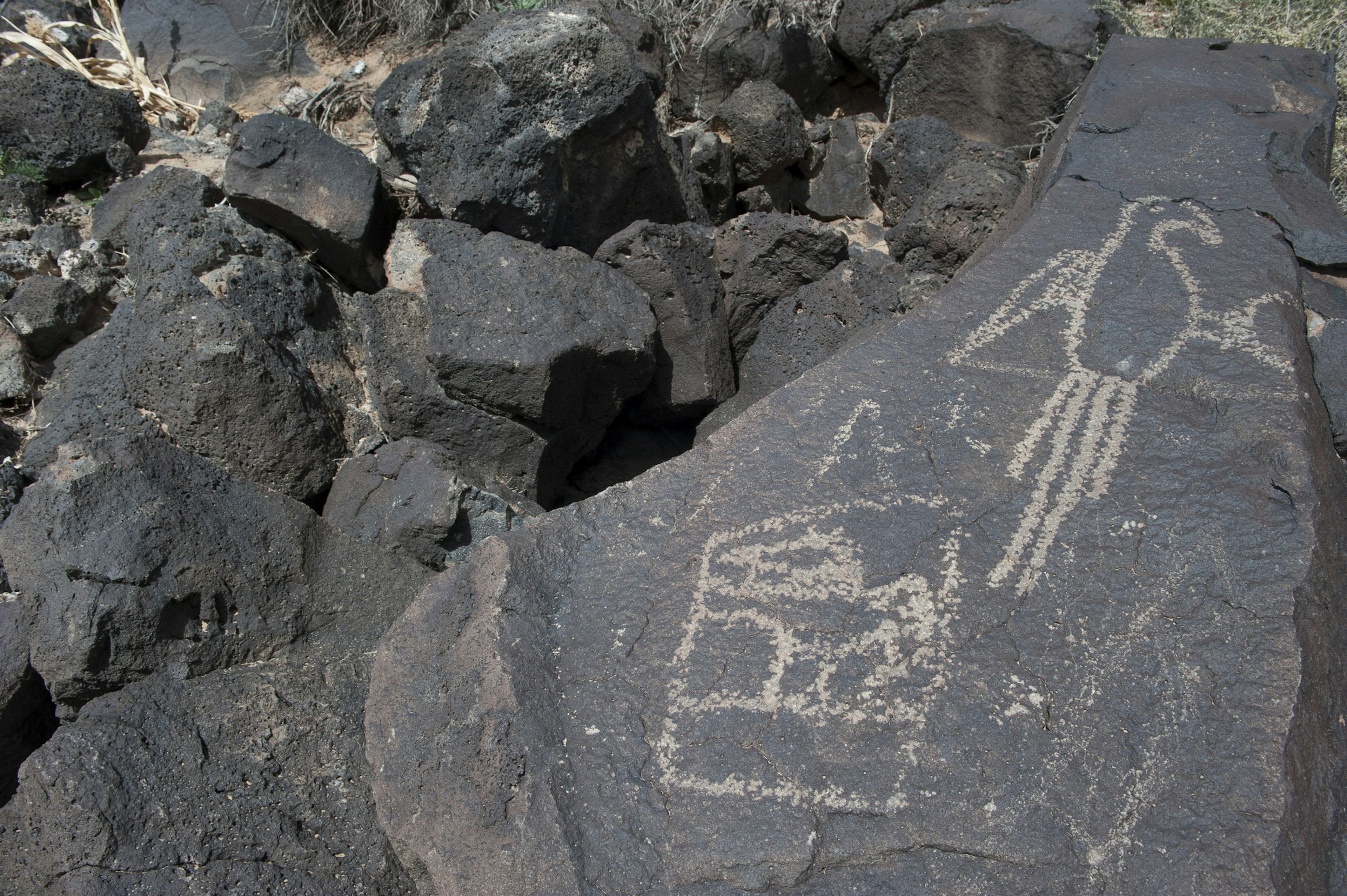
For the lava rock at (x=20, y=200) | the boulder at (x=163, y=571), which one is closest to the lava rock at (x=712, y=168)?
the boulder at (x=163, y=571)

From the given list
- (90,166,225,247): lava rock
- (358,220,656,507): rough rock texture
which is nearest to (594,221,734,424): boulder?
(358,220,656,507): rough rock texture

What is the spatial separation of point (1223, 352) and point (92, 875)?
7.68 feet

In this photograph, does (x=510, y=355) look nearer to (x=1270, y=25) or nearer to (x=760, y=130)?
(x=760, y=130)

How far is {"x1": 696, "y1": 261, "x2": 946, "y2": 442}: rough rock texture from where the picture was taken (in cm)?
275

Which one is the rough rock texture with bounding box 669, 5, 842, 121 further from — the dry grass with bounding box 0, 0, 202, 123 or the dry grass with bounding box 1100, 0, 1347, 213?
the dry grass with bounding box 0, 0, 202, 123

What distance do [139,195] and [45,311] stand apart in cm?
51

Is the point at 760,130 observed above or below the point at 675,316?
above

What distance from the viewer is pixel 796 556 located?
1.64 m

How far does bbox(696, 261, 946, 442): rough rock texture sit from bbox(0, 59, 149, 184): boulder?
92.3 inches

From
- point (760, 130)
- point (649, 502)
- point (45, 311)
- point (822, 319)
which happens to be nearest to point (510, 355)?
point (649, 502)

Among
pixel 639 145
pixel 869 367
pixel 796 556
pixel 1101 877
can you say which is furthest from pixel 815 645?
pixel 639 145

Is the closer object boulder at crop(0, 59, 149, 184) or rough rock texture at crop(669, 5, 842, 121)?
boulder at crop(0, 59, 149, 184)

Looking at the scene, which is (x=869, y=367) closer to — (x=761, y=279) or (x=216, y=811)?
(x=761, y=279)

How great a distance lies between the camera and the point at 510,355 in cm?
230
